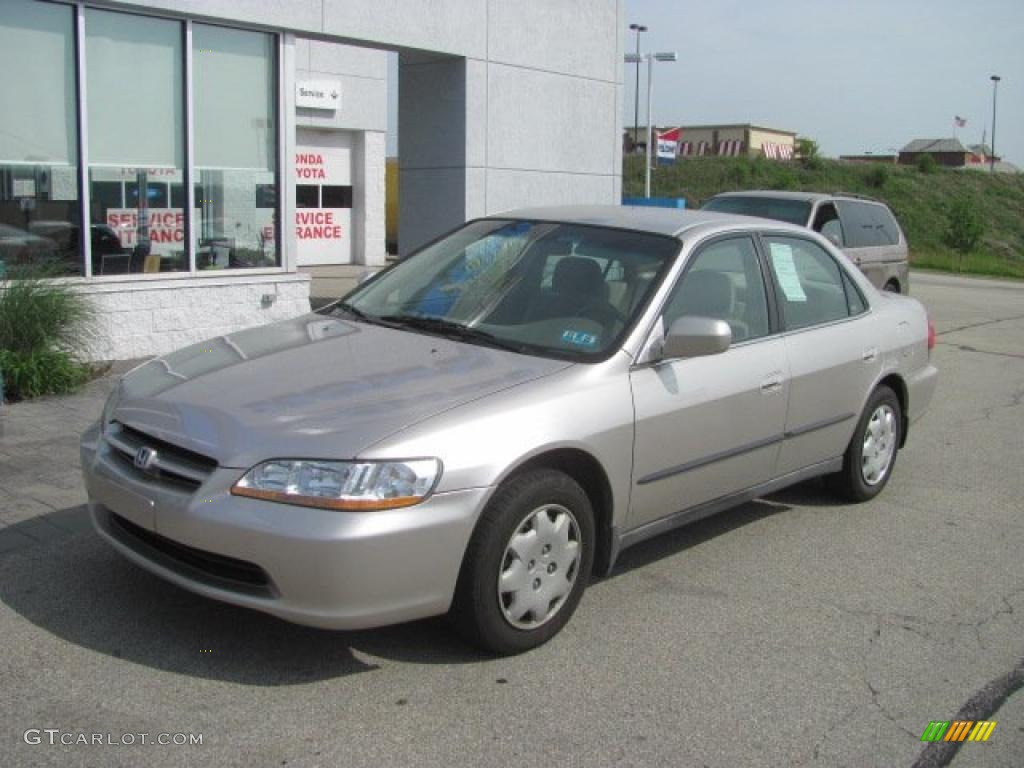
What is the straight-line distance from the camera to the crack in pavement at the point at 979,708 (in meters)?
3.60

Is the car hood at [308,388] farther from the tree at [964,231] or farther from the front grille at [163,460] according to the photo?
the tree at [964,231]

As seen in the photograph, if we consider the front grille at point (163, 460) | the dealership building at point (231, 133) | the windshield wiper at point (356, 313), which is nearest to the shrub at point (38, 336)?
the dealership building at point (231, 133)

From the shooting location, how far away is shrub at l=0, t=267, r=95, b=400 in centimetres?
797

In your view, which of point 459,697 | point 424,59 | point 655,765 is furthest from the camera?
point 424,59

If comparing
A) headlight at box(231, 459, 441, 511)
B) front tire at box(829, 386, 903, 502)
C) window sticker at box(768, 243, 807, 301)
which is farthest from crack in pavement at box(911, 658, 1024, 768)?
window sticker at box(768, 243, 807, 301)

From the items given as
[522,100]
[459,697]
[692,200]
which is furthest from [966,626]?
[692,200]

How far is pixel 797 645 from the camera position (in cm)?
441

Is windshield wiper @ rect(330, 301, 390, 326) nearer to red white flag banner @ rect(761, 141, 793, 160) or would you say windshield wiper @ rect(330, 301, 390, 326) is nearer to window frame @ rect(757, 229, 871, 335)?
window frame @ rect(757, 229, 871, 335)

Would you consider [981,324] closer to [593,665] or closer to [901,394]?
[901,394]

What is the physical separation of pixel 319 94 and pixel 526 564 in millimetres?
17792

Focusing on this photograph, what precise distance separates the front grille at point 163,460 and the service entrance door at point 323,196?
57.7ft

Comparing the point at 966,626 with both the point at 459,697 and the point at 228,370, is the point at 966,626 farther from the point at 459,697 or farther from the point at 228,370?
the point at 228,370

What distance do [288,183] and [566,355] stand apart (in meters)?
6.79
